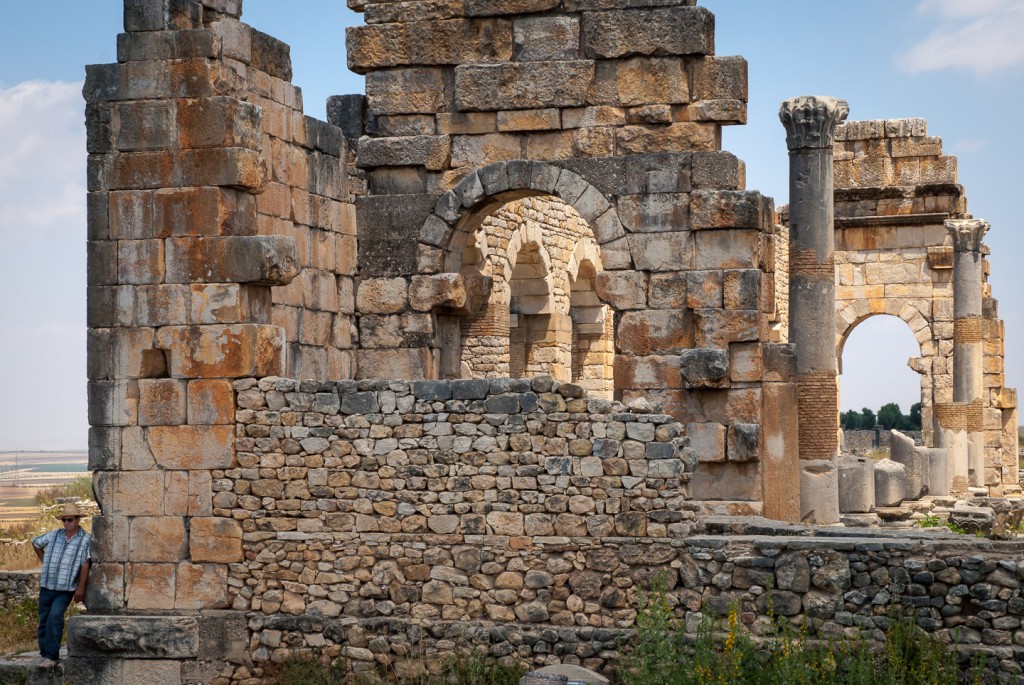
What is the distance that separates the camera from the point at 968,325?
74.6ft

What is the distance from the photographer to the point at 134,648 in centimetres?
1047

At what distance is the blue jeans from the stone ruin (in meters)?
0.23

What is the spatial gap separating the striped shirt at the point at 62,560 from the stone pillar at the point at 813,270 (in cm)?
744

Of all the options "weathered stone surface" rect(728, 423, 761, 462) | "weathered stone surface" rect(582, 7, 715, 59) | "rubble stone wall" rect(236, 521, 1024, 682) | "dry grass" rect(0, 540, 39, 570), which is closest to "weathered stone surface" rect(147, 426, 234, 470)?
"rubble stone wall" rect(236, 521, 1024, 682)

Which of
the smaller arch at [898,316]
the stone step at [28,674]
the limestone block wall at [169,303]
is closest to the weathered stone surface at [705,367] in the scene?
the limestone block wall at [169,303]

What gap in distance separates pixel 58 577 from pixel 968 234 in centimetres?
1608

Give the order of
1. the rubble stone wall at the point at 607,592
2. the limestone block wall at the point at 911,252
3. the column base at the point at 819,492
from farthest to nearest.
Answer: the limestone block wall at the point at 911,252
the column base at the point at 819,492
the rubble stone wall at the point at 607,592

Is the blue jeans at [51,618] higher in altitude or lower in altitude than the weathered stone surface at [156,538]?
lower

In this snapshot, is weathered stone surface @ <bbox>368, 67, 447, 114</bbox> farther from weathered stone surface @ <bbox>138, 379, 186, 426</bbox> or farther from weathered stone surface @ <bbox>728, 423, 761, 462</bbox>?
weathered stone surface @ <bbox>138, 379, 186, 426</bbox>

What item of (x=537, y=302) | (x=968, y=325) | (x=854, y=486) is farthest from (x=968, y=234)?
(x=537, y=302)

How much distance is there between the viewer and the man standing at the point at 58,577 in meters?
10.8

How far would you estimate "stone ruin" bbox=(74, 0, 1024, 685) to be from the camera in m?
9.70

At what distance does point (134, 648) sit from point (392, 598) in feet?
6.43

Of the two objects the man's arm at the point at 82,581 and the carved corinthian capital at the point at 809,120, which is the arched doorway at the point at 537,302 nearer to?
the carved corinthian capital at the point at 809,120
